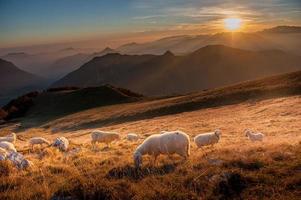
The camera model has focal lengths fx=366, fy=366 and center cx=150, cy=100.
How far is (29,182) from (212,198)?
17.5ft

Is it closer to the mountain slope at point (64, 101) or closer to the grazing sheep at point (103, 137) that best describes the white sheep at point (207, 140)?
the grazing sheep at point (103, 137)

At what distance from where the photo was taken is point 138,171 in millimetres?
10703

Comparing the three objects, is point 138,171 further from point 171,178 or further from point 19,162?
point 19,162

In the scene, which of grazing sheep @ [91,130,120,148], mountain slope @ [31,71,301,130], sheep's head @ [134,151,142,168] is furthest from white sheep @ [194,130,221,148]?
mountain slope @ [31,71,301,130]

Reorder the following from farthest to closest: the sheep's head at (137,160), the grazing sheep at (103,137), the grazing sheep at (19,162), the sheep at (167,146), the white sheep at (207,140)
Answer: the grazing sheep at (103,137) → the white sheep at (207,140) → the sheep at (167,146) → the grazing sheep at (19,162) → the sheep's head at (137,160)

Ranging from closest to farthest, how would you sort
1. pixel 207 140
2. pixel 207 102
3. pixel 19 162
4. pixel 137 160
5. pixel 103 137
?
pixel 137 160 < pixel 19 162 < pixel 207 140 < pixel 103 137 < pixel 207 102

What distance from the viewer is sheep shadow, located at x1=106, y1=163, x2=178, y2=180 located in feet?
34.2

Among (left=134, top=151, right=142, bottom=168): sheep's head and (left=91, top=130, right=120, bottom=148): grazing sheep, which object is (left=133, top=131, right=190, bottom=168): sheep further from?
(left=91, top=130, right=120, bottom=148): grazing sheep

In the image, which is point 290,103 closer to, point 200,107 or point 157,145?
point 200,107

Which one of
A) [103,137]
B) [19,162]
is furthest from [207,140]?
[19,162]

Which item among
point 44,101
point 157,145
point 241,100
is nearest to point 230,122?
point 241,100

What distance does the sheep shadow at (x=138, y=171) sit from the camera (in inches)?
410

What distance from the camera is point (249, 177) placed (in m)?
9.16

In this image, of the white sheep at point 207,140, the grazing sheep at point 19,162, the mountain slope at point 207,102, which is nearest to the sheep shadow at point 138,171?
the grazing sheep at point 19,162
